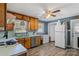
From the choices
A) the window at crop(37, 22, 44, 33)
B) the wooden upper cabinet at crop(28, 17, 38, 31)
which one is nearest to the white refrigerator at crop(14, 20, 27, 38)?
the wooden upper cabinet at crop(28, 17, 38, 31)

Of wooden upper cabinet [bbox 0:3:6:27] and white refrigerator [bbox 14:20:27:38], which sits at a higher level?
wooden upper cabinet [bbox 0:3:6:27]

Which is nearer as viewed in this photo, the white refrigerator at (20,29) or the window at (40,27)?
the white refrigerator at (20,29)

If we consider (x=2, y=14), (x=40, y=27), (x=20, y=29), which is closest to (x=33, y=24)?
(x=40, y=27)

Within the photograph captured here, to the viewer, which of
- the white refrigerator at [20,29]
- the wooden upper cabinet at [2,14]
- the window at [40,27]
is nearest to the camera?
the wooden upper cabinet at [2,14]

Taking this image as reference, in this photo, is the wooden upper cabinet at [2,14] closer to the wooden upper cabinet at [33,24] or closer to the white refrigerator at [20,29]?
the white refrigerator at [20,29]

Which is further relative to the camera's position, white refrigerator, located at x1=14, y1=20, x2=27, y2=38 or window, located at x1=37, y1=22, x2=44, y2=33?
window, located at x1=37, y1=22, x2=44, y2=33

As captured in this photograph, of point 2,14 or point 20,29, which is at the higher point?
point 2,14

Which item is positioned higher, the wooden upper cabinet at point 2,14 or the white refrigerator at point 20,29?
the wooden upper cabinet at point 2,14

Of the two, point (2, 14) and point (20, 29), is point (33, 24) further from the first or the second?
point (2, 14)

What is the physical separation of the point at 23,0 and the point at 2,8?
32 centimetres

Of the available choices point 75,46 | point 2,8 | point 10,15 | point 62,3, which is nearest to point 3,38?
point 10,15

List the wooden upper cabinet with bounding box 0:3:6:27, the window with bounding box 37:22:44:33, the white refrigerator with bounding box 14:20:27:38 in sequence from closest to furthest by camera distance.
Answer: the wooden upper cabinet with bounding box 0:3:6:27 < the white refrigerator with bounding box 14:20:27:38 < the window with bounding box 37:22:44:33

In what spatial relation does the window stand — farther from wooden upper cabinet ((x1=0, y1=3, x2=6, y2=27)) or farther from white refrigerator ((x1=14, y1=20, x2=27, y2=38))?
wooden upper cabinet ((x1=0, y1=3, x2=6, y2=27))

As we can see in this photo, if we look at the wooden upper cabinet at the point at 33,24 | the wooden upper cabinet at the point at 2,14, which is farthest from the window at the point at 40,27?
the wooden upper cabinet at the point at 2,14
